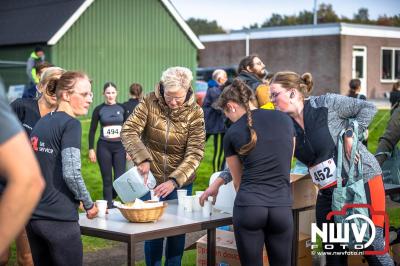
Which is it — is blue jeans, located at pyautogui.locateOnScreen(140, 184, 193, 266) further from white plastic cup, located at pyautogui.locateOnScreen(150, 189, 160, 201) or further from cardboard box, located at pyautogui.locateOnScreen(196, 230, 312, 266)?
cardboard box, located at pyautogui.locateOnScreen(196, 230, 312, 266)

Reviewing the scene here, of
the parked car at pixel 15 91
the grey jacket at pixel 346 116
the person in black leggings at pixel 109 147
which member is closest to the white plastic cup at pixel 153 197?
the grey jacket at pixel 346 116

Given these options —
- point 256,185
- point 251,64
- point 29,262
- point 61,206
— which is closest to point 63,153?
point 61,206

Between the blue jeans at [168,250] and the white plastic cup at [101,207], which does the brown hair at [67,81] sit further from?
the blue jeans at [168,250]

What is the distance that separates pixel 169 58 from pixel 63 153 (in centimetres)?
2387

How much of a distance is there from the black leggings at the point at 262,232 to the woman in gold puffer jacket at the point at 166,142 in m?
0.96

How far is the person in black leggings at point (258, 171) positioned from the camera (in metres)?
3.92

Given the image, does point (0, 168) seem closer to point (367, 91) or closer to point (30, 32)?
point (30, 32)

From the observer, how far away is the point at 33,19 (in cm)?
2589

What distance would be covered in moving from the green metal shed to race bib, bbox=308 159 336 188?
2002cm

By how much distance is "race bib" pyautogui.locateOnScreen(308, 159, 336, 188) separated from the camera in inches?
174

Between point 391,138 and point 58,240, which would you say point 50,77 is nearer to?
point 58,240

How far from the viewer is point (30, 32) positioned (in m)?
25.1

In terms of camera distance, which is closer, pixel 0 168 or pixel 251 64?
pixel 0 168

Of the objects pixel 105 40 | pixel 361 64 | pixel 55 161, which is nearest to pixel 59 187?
pixel 55 161
